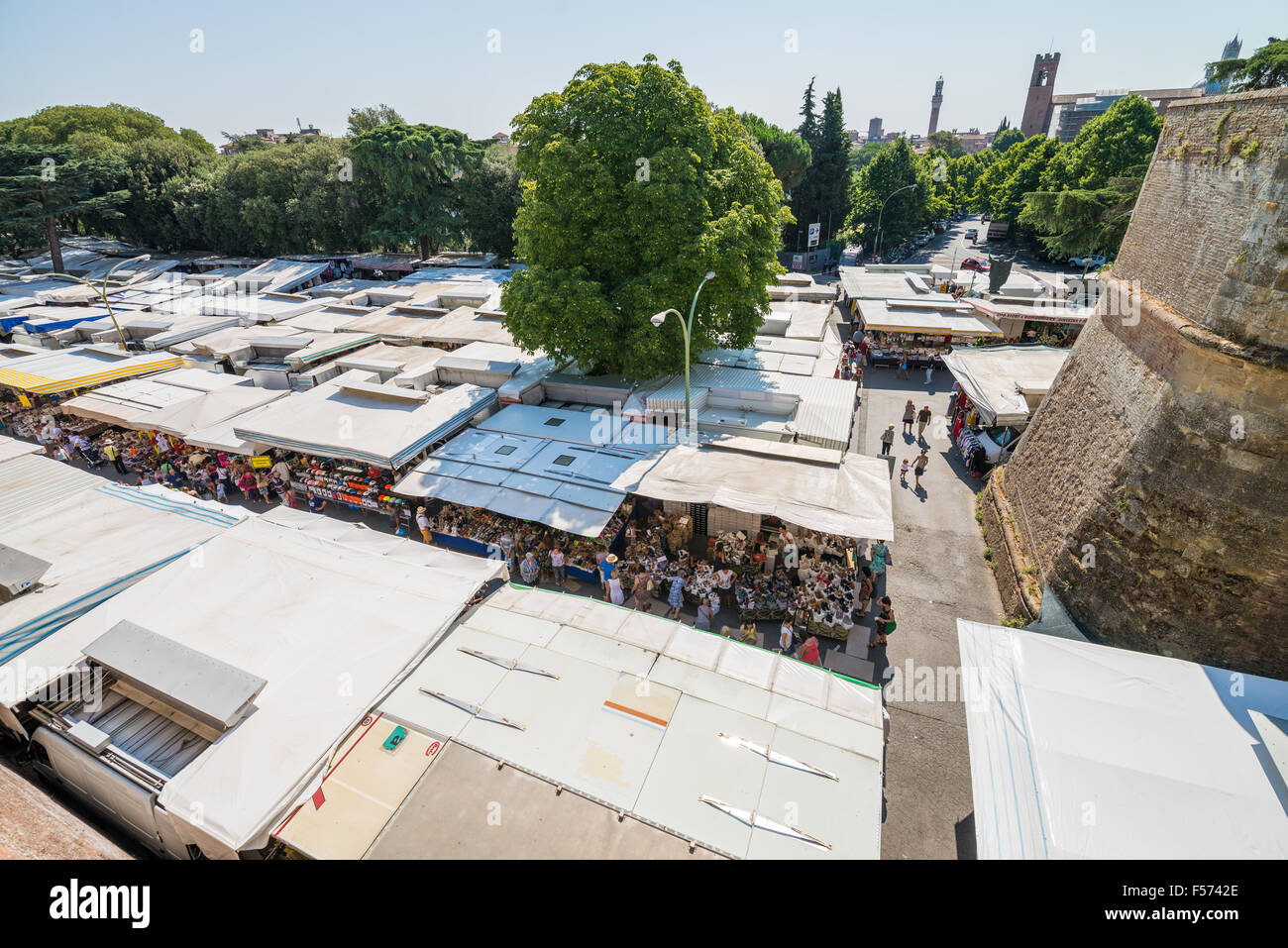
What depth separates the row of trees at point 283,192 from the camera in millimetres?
36250

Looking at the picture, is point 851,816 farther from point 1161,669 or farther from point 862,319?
point 862,319

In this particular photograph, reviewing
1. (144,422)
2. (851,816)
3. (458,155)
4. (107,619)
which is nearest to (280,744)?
(107,619)

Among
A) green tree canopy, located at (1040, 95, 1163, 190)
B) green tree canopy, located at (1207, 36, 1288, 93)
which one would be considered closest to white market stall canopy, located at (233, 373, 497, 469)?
green tree canopy, located at (1207, 36, 1288, 93)

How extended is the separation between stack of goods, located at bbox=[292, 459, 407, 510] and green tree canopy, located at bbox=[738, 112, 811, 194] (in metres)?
40.8

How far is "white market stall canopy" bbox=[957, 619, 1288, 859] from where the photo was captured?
5.71 meters

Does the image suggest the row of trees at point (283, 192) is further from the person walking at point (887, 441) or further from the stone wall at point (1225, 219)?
the stone wall at point (1225, 219)

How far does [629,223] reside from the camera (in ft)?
49.6

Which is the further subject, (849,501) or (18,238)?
(18,238)

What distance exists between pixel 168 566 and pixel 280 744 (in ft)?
16.1

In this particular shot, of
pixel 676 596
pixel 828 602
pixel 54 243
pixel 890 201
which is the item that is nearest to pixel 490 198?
pixel 54 243

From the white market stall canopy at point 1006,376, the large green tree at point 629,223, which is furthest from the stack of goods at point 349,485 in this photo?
the white market stall canopy at point 1006,376

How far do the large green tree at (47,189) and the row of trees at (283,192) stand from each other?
7 centimetres

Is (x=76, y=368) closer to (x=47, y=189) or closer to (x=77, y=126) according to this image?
(x=47, y=189)

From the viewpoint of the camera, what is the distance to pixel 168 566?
9.28m
